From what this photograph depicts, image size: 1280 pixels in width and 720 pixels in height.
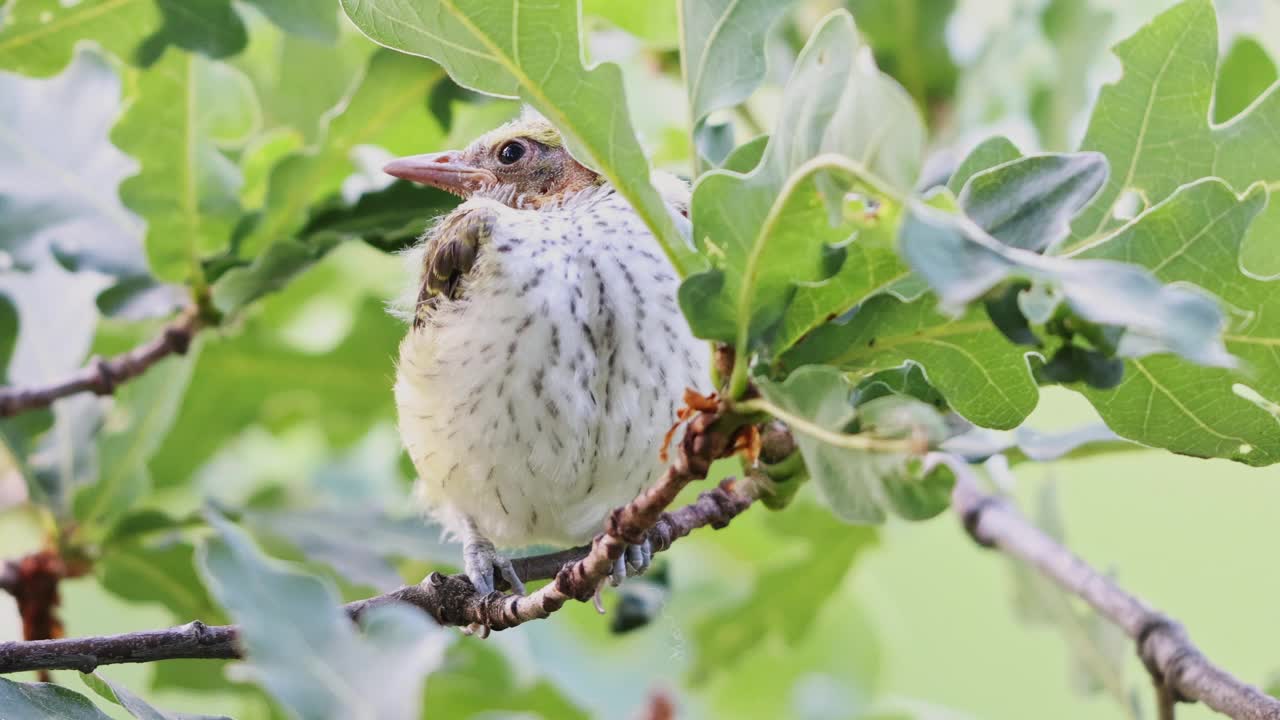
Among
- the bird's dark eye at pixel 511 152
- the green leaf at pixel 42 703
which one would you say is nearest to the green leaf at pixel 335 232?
the bird's dark eye at pixel 511 152

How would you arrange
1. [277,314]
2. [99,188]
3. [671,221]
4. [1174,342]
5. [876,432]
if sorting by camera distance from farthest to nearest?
1. [277,314]
2. [99,188]
3. [671,221]
4. [876,432]
5. [1174,342]

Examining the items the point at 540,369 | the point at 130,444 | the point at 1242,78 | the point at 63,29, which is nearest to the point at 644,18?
the point at 540,369

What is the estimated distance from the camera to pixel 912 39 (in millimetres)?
3164

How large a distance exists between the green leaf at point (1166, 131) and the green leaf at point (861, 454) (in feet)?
1.55

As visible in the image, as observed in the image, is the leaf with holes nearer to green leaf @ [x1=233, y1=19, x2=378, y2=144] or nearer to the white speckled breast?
the white speckled breast

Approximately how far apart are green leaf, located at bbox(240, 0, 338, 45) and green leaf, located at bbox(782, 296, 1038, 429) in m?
1.13

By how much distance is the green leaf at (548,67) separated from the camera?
1.36m

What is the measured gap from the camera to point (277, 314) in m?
3.23

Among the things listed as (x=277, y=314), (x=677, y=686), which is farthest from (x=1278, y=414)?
(x=277, y=314)

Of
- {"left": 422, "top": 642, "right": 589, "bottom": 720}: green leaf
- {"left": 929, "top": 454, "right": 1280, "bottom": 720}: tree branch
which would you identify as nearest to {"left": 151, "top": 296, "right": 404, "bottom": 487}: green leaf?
{"left": 422, "top": 642, "right": 589, "bottom": 720}: green leaf

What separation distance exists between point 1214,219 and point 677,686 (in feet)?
7.42

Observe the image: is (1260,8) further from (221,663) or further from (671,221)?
(221,663)

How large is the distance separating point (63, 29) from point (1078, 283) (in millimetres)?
→ 1713

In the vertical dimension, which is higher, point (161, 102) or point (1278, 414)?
point (161, 102)
